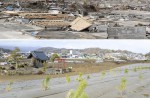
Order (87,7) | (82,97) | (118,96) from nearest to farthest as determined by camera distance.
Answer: (82,97) < (118,96) < (87,7)

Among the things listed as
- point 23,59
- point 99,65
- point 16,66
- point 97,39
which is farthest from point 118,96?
point 99,65

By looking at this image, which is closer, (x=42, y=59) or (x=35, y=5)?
(x=42, y=59)

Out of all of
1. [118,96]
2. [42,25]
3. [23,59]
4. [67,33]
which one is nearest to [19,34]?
[67,33]

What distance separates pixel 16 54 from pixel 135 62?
9588 millimetres

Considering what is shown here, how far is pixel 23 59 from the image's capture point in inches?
808

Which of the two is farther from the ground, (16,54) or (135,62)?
(16,54)

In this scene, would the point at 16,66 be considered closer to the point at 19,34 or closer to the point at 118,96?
the point at 19,34

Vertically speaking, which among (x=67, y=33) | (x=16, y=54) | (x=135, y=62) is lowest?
(x=135, y=62)

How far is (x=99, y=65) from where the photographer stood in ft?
74.8

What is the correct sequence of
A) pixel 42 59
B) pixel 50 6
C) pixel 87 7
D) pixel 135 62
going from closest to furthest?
pixel 42 59
pixel 135 62
pixel 50 6
pixel 87 7

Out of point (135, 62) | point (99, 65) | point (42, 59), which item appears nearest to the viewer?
point (42, 59)

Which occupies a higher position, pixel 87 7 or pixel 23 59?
pixel 87 7

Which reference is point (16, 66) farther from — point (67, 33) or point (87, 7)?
point (87, 7)

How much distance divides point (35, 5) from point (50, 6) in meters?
1.57
